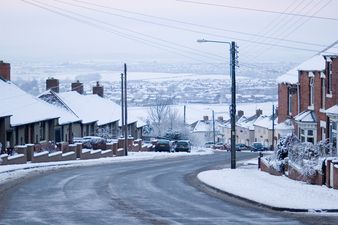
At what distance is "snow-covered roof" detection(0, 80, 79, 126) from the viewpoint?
5019 centimetres

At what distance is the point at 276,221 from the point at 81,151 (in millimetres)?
37121

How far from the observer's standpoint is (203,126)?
157500 millimetres

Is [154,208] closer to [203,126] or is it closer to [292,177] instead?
[292,177]

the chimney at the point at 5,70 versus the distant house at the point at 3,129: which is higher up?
the chimney at the point at 5,70

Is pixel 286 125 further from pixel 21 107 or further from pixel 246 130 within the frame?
pixel 246 130

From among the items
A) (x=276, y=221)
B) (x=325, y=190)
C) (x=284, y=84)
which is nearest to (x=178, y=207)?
(x=276, y=221)

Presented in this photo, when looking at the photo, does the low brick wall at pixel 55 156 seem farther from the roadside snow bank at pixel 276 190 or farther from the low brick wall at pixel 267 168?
the roadside snow bank at pixel 276 190

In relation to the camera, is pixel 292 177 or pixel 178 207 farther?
pixel 292 177

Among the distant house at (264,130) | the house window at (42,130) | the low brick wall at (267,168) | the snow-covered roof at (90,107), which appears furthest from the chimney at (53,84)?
the distant house at (264,130)

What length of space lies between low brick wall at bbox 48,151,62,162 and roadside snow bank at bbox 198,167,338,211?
1759 centimetres

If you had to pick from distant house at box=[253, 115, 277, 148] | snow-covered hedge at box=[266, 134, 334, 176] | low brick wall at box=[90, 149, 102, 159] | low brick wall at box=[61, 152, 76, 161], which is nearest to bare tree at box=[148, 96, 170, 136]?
distant house at box=[253, 115, 277, 148]

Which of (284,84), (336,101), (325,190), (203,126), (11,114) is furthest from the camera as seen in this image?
(203,126)

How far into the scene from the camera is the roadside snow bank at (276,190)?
21.6 metres

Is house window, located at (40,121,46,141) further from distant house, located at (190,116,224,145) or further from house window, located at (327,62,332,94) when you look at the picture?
distant house, located at (190,116,224,145)
